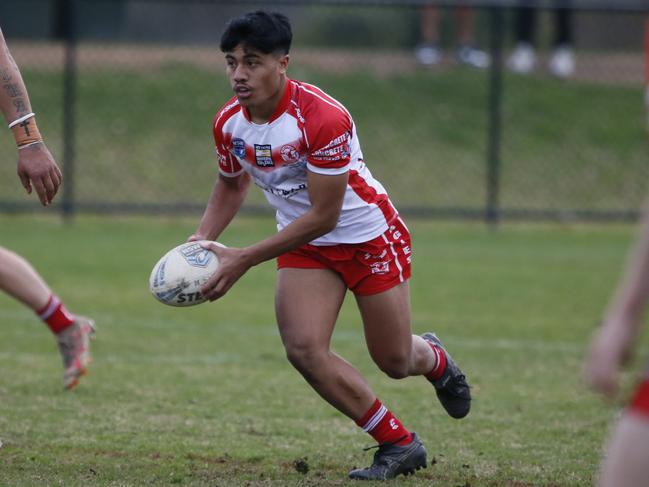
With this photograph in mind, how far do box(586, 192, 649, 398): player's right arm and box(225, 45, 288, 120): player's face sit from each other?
224cm

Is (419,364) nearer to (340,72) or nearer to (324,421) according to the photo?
(324,421)

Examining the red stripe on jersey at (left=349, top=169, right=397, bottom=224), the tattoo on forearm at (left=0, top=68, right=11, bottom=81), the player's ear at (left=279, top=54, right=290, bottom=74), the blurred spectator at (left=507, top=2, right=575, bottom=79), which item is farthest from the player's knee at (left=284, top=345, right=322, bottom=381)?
the blurred spectator at (left=507, top=2, right=575, bottom=79)

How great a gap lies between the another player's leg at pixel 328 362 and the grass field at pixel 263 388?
5.0 inches

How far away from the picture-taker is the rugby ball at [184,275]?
14.4ft

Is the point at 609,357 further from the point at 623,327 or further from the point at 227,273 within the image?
the point at 227,273

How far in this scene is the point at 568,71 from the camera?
17906 millimetres

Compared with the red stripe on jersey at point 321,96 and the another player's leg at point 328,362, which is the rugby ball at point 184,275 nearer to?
the another player's leg at point 328,362

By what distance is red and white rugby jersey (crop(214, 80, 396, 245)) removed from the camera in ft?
14.4

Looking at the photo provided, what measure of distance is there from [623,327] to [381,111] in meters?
14.8

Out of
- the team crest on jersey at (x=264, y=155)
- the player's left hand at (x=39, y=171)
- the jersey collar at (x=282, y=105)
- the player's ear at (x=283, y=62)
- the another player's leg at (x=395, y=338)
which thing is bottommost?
the another player's leg at (x=395, y=338)

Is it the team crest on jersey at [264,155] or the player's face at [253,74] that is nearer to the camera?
the player's face at [253,74]

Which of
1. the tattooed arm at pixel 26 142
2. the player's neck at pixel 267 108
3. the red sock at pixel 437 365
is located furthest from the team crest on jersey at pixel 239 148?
the red sock at pixel 437 365

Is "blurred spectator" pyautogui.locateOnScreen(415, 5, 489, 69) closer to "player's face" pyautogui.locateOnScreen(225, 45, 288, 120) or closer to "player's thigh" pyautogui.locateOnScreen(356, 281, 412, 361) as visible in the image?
"player's thigh" pyautogui.locateOnScreen(356, 281, 412, 361)

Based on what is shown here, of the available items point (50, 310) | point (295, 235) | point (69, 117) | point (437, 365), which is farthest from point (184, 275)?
point (69, 117)
